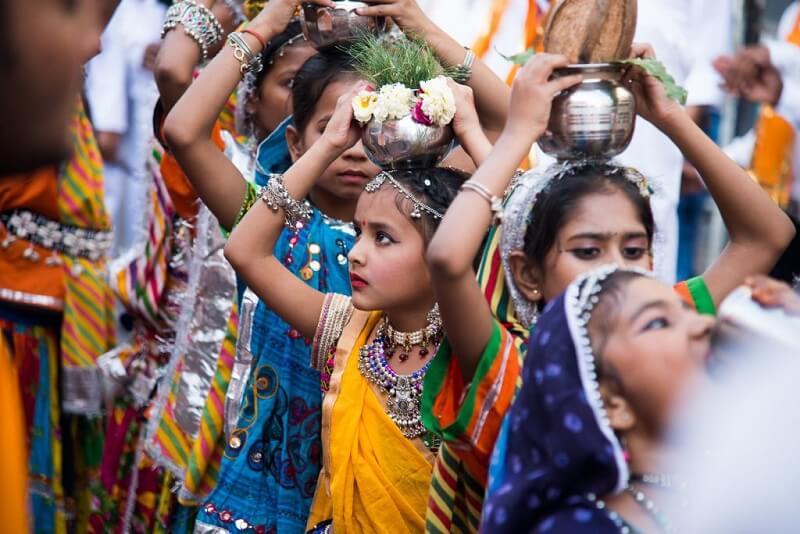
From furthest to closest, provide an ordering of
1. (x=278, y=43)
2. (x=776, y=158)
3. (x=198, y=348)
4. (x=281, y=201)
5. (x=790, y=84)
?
(x=776, y=158) < (x=790, y=84) < (x=198, y=348) < (x=278, y=43) < (x=281, y=201)

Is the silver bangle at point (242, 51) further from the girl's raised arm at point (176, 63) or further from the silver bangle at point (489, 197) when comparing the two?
the silver bangle at point (489, 197)

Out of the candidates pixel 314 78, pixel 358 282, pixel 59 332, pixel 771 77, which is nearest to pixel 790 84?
pixel 771 77

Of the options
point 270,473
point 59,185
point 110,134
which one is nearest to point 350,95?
point 270,473

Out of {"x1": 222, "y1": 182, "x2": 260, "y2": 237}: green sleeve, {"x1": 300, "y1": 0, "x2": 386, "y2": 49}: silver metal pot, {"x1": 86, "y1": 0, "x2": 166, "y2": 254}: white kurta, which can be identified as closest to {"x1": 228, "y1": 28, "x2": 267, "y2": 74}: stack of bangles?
{"x1": 300, "y1": 0, "x2": 386, "y2": 49}: silver metal pot

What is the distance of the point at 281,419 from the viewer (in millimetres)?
3527

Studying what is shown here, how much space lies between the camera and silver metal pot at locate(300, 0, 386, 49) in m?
3.31

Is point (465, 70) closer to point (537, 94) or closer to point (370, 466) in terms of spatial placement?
point (537, 94)

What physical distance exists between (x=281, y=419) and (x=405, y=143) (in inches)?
39.4

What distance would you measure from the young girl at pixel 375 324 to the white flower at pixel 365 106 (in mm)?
74

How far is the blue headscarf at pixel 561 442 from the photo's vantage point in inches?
83.0

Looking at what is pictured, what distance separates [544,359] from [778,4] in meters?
6.10

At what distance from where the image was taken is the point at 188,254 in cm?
460

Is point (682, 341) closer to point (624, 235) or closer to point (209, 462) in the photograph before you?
point (624, 235)

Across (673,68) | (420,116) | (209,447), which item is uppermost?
(420,116)
